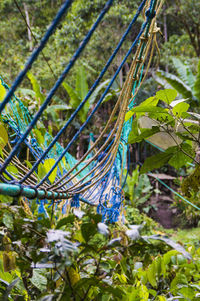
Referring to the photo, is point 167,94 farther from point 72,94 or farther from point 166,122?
point 72,94

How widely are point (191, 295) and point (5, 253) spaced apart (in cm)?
46

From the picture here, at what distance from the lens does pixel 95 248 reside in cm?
44

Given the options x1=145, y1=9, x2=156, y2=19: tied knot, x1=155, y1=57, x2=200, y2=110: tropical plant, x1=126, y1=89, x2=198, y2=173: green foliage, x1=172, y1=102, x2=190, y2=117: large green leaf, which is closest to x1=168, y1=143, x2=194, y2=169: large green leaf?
x1=126, y1=89, x2=198, y2=173: green foliage

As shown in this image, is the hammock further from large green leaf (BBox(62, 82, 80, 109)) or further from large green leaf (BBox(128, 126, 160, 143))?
large green leaf (BBox(62, 82, 80, 109))

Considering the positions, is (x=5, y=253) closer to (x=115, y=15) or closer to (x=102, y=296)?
(x=102, y=296)

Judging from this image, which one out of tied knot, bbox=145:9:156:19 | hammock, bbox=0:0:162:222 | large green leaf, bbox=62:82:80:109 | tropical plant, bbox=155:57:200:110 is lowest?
hammock, bbox=0:0:162:222

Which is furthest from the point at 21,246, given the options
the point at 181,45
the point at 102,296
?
the point at 181,45

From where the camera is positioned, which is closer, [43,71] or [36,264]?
[36,264]

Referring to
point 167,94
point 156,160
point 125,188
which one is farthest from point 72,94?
point 167,94

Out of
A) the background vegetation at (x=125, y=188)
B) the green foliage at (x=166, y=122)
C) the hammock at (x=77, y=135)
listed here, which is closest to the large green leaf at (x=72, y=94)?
the background vegetation at (x=125, y=188)

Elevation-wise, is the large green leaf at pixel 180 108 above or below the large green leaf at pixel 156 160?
above

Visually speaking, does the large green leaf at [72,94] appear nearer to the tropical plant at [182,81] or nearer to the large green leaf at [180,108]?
the tropical plant at [182,81]

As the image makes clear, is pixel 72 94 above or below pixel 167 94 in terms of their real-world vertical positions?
above

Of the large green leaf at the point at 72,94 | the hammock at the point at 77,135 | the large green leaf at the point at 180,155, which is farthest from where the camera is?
the large green leaf at the point at 72,94
